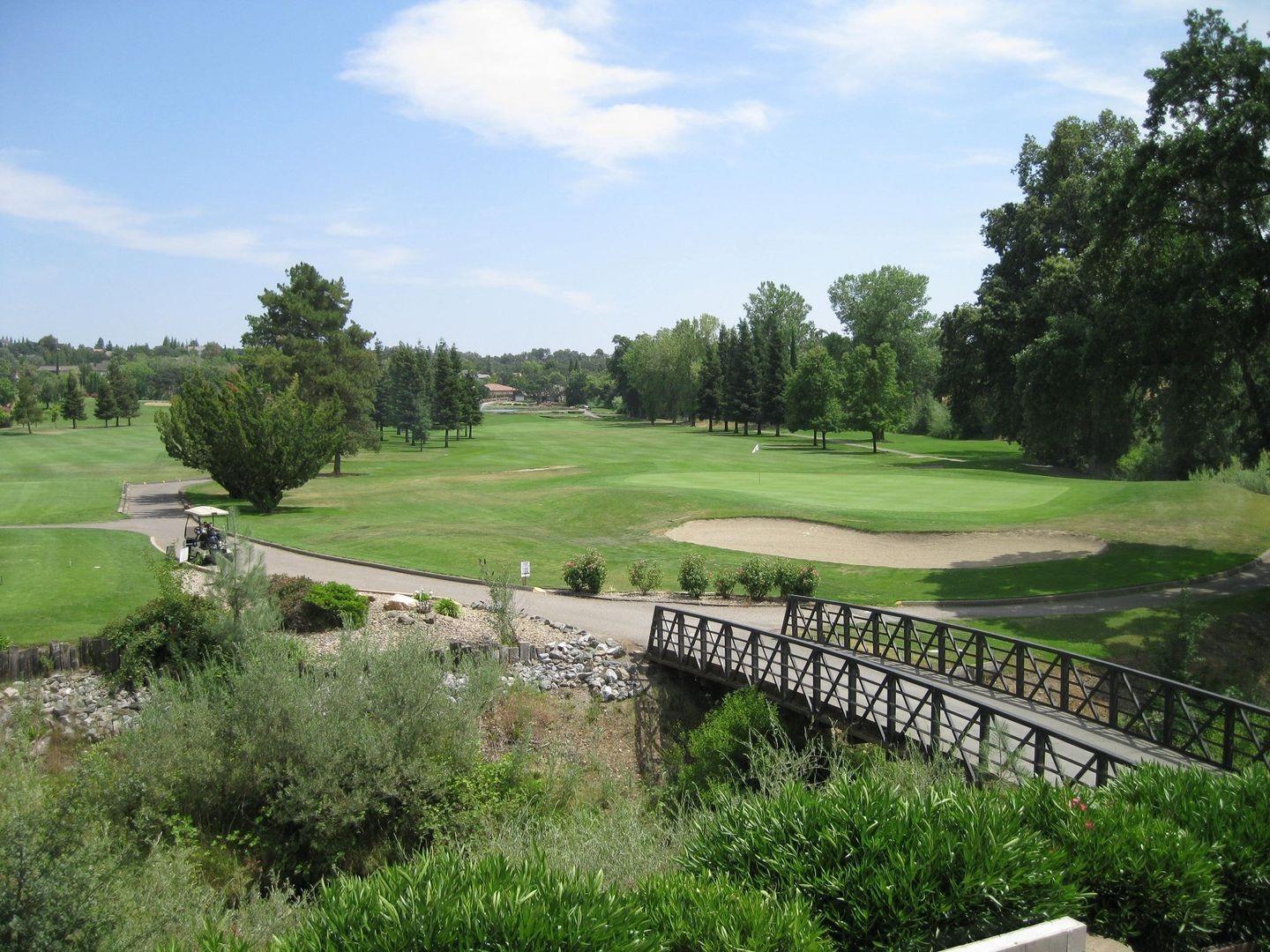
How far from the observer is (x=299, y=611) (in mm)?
20875

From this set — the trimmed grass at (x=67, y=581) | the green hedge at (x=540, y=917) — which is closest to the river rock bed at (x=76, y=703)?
the trimmed grass at (x=67, y=581)

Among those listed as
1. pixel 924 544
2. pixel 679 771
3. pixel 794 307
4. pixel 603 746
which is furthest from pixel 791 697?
pixel 794 307

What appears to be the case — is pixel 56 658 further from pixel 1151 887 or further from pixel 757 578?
pixel 1151 887

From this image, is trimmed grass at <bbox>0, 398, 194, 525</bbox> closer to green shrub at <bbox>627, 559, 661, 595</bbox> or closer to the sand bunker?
green shrub at <bbox>627, 559, 661, 595</bbox>

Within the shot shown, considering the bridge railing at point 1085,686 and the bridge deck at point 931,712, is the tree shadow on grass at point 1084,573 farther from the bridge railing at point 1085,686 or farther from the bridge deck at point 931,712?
the bridge deck at point 931,712

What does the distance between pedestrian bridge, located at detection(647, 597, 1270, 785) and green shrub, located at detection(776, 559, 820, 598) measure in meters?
2.75

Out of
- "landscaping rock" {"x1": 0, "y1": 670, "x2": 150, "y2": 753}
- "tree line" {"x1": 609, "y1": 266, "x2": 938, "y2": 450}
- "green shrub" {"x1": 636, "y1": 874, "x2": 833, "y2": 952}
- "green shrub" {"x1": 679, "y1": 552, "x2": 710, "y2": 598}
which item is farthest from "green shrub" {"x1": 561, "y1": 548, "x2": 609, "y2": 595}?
"tree line" {"x1": 609, "y1": 266, "x2": 938, "y2": 450}

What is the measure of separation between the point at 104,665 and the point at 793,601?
13787 millimetres

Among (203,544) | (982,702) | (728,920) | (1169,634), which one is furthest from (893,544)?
(728,920)

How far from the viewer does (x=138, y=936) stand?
8.48m

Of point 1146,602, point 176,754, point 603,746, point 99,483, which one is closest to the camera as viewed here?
point 176,754

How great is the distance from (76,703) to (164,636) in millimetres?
1835

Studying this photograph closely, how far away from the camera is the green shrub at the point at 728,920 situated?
5.69 metres

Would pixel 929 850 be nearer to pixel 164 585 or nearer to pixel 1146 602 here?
pixel 164 585
